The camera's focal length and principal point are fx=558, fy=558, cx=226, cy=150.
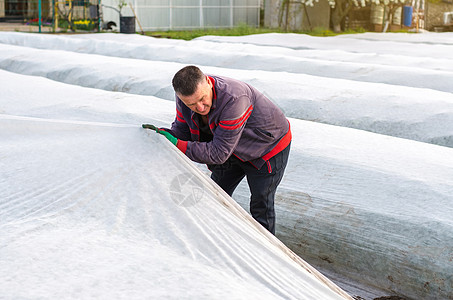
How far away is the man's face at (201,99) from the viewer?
182cm

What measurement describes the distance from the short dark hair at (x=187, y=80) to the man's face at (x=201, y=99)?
1cm

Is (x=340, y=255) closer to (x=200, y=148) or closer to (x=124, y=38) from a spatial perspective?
(x=200, y=148)

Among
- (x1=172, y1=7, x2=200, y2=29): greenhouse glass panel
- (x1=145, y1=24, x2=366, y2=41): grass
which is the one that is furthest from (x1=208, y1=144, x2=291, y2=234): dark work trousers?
(x1=172, y1=7, x2=200, y2=29): greenhouse glass panel

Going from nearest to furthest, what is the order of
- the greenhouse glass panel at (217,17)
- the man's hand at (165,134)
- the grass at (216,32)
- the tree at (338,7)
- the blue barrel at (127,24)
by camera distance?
the man's hand at (165,134) → the blue barrel at (127,24) → the grass at (216,32) → the greenhouse glass panel at (217,17) → the tree at (338,7)

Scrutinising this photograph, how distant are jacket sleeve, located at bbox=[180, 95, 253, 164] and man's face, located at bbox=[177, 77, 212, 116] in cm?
6

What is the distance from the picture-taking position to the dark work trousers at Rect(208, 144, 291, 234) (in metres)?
2.22

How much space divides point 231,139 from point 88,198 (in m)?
0.54

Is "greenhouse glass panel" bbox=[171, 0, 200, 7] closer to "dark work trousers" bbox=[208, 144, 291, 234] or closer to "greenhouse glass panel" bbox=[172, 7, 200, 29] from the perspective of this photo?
"greenhouse glass panel" bbox=[172, 7, 200, 29]

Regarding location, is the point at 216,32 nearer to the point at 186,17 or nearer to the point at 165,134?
the point at 186,17

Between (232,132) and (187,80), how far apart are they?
26 centimetres

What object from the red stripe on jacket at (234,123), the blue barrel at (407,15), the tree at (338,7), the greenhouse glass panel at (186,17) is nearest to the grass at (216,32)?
the greenhouse glass panel at (186,17)

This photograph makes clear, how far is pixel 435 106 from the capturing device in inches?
135

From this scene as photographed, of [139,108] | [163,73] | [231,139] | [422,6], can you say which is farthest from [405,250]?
[422,6]

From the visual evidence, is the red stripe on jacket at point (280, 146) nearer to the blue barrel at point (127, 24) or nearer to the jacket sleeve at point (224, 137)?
the jacket sleeve at point (224, 137)
